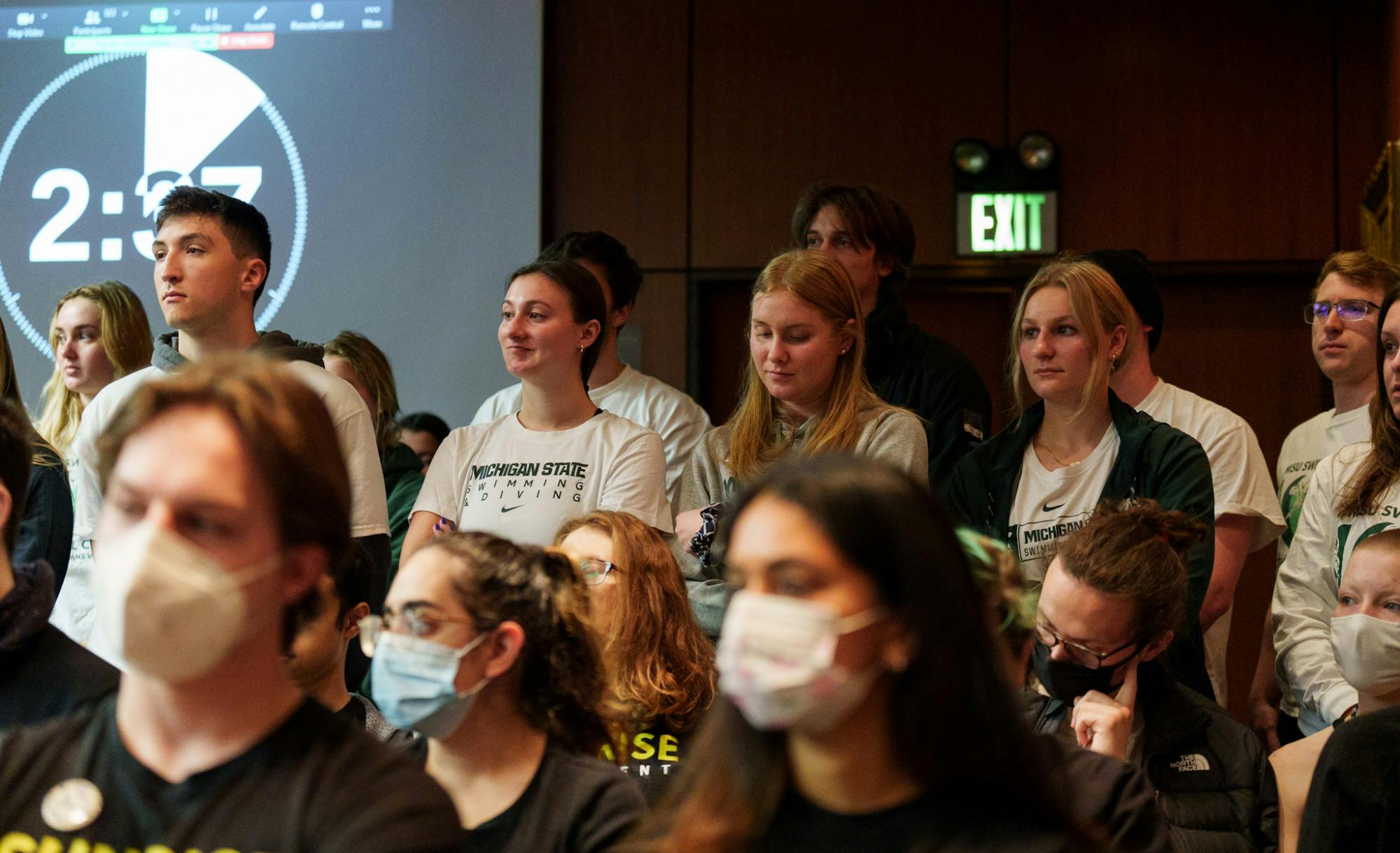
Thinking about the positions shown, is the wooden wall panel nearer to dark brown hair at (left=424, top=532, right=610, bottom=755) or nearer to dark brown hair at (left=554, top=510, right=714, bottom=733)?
dark brown hair at (left=554, top=510, right=714, bottom=733)

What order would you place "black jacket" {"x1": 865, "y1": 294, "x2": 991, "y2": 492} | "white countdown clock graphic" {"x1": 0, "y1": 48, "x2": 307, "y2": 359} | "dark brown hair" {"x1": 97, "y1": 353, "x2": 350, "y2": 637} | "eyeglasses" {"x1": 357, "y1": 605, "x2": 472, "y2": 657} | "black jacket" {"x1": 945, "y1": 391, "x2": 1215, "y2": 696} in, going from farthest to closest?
1. "white countdown clock graphic" {"x1": 0, "y1": 48, "x2": 307, "y2": 359}
2. "black jacket" {"x1": 865, "y1": 294, "x2": 991, "y2": 492}
3. "black jacket" {"x1": 945, "y1": 391, "x2": 1215, "y2": 696}
4. "eyeglasses" {"x1": 357, "y1": 605, "x2": 472, "y2": 657}
5. "dark brown hair" {"x1": 97, "y1": 353, "x2": 350, "y2": 637}

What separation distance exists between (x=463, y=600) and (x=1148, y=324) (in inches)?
93.9

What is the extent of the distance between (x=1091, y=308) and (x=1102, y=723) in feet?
3.55

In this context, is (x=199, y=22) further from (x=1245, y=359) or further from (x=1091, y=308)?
(x=1245, y=359)

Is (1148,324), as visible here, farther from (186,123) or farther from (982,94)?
(186,123)

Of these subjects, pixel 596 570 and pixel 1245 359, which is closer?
pixel 596 570

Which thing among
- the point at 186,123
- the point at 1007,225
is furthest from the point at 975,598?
the point at 186,123

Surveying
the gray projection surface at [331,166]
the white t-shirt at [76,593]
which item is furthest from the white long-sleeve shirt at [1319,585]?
the gray projection surface at [331,166]

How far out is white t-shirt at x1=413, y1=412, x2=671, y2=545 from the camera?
3.37m

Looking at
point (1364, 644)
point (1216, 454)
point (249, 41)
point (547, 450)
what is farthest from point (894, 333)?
point (249, 41)

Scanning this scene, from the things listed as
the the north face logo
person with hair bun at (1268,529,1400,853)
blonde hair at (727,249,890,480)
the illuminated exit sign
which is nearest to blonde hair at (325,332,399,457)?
blonde hair at (727,249,890,480)

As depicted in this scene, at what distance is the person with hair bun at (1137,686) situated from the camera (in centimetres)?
262

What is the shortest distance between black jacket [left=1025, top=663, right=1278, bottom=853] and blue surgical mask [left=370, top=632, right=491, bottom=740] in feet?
3.71

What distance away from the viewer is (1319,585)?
3297 millimetres
